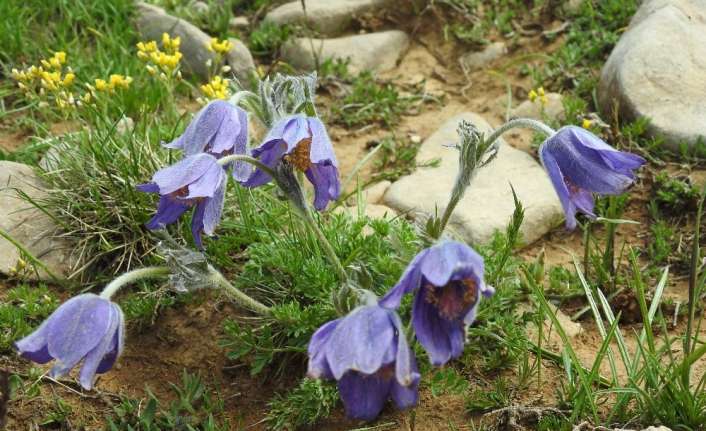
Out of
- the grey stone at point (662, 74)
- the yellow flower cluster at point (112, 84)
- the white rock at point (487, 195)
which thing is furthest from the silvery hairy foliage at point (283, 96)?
the grey stone at point (662, 74)

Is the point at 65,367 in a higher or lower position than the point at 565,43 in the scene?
higher

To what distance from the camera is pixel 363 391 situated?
6.43 feet

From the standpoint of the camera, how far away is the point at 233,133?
8.02 ft

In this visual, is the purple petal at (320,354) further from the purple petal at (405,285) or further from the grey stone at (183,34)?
the grey stone at (183,34)

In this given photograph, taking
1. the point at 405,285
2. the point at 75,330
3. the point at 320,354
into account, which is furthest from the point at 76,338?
the point at 405,285

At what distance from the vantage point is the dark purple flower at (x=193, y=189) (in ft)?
7.11

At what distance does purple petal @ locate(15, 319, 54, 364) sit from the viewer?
6.44 ft

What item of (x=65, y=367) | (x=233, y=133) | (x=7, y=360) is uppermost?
(x=233, y=133)

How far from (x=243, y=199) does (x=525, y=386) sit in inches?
49.1

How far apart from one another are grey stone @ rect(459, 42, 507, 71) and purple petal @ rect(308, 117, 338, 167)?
2583 mm

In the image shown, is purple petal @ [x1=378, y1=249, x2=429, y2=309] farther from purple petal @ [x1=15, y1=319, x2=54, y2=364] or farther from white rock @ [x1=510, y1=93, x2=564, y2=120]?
white rock @ [x1=510, y1=93, x2=564, y2=120]

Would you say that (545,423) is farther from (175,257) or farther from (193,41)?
(193,41)

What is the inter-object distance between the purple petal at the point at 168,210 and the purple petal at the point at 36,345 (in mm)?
501

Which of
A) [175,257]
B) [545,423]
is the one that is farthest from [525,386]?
[175,257]
